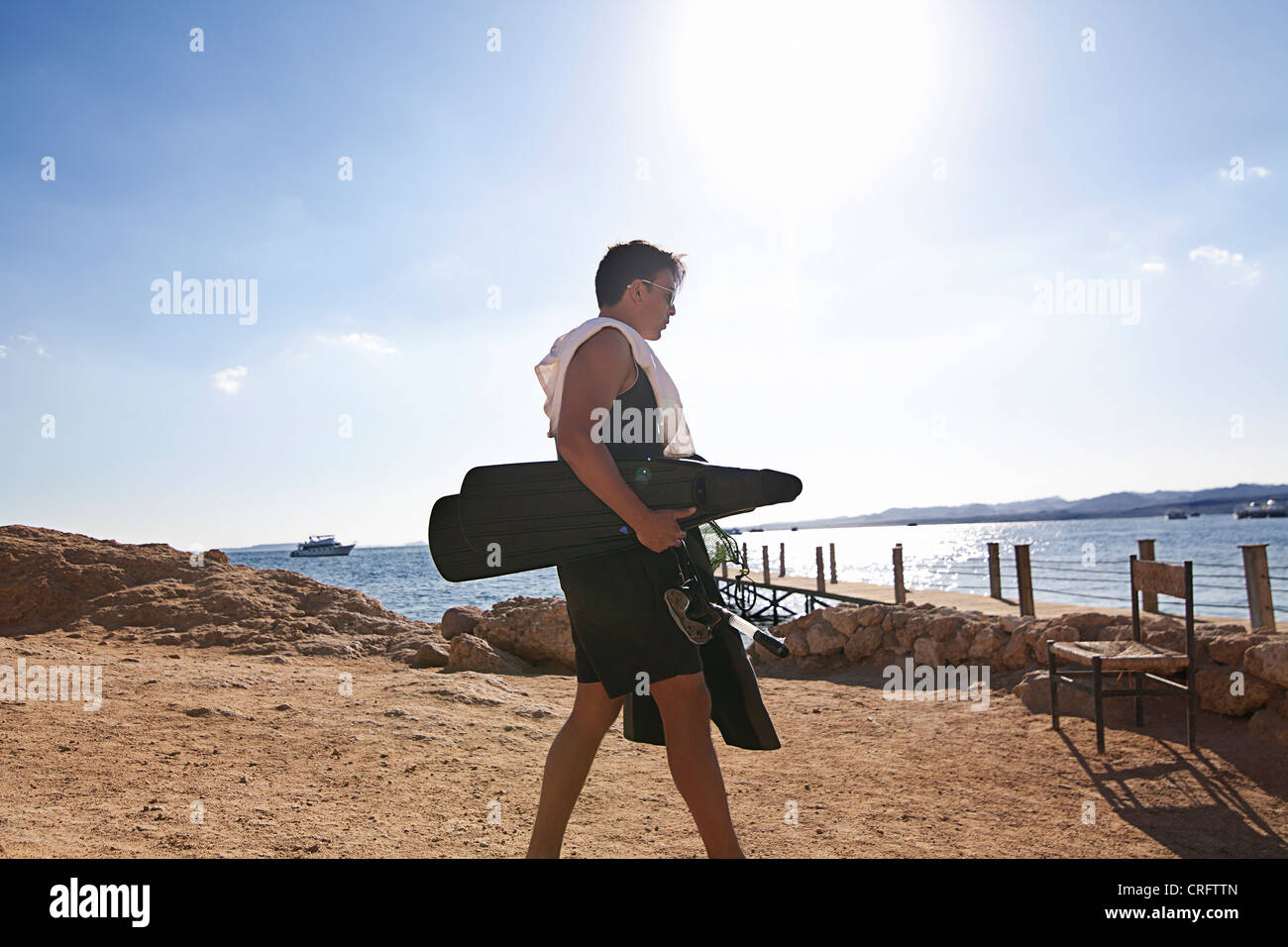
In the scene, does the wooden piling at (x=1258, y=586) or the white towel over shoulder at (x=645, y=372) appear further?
the wooden piling at (x=1258, y=586)

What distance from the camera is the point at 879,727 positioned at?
17.2 feet

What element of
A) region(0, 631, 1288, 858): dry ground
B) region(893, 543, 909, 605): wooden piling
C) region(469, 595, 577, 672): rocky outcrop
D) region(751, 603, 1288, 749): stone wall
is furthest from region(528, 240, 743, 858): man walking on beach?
region(893, 543, 909, 605): wooden piling

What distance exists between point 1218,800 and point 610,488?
3746 mm

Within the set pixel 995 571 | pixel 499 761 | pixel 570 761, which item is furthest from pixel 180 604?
pixel 995 571

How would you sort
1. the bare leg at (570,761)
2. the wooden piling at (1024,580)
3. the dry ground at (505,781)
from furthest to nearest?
the wooden piling at (1024,580)
the dry ground at (505,781)
the bare leg at (570,761)

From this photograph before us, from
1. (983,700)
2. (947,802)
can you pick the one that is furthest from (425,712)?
(983,700)

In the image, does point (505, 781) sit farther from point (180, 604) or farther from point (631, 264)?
point (180, 604)

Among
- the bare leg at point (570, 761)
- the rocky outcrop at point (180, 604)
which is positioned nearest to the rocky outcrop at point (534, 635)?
the rocky outcrop at point (180, 604)

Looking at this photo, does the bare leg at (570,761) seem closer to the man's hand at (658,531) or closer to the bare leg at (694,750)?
the bare leg at (694,750)

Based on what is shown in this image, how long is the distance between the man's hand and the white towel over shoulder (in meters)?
0.31

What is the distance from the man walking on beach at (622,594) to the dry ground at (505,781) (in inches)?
38.2

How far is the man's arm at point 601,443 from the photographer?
1.74 meters

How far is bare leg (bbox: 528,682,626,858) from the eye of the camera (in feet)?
6.51
